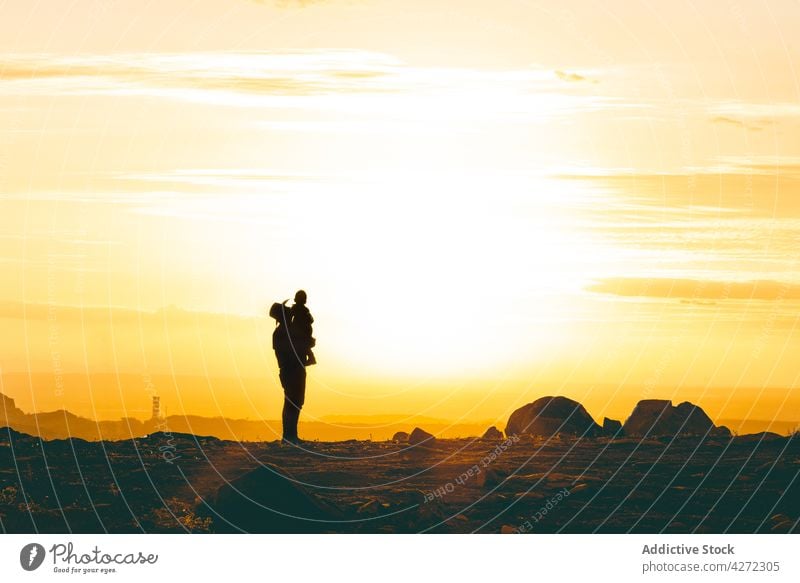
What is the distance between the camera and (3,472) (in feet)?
140

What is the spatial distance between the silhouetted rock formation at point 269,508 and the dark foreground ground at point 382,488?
0.9 inches

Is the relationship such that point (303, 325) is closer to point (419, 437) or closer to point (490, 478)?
point (419, 437)

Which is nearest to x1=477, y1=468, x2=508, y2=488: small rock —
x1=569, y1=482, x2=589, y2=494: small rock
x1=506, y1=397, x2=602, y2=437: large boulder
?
x1=569, y1=482, x2=589, y2=494: small rock

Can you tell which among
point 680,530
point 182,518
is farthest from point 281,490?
point 680,530

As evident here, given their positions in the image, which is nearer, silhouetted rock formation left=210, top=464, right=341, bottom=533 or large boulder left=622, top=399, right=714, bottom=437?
silhouetted rock formation left=210, top=464, right=341, bottom=533

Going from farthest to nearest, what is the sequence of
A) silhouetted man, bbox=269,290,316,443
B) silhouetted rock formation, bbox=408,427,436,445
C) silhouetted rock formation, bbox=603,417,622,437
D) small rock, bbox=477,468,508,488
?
silhouetted rock formation, bbox=603,417,622,437, silhouetted rock formation, bbox=408,427,436,445, silhouetted man, bbox=269,290,316,443, small rock, bbox=477,468,508,488

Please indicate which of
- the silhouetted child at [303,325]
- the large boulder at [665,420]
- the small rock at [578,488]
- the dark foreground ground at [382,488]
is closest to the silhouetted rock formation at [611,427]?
the large boulder at [665,420]

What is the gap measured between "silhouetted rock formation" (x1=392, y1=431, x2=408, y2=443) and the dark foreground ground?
3.14 feet

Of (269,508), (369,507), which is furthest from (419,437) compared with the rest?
(269,508)

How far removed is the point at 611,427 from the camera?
49.2 meters

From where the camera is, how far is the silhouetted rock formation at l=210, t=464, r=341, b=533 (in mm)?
40156

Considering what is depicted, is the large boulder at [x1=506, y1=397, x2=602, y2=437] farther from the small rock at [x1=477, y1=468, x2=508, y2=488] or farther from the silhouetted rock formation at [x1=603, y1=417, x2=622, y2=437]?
the small rock at [x1=477, y1=468, x2=508, y2=488]

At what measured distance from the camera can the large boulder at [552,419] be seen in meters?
49.3
